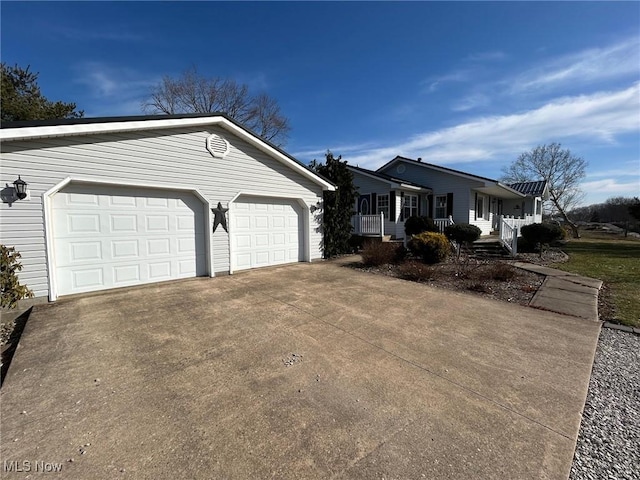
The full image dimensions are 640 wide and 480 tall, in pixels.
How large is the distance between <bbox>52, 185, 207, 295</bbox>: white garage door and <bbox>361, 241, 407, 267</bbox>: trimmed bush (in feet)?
17.0

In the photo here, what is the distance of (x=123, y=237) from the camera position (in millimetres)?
6465

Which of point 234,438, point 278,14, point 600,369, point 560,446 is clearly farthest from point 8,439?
point 278,14

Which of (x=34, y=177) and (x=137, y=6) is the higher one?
(x=137, y=6)

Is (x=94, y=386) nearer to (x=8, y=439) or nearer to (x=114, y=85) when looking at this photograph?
(x=8, y=439)

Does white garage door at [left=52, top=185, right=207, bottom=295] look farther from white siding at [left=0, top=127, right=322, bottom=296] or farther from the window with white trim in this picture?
the window with white trim

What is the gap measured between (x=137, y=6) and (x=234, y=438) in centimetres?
1080

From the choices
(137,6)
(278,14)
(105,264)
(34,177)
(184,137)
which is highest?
(278,14)

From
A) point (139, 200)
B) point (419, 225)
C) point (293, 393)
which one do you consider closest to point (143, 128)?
point (139, 200)

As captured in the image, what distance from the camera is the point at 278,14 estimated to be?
9.48m

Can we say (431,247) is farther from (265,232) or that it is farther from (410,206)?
(410,206)

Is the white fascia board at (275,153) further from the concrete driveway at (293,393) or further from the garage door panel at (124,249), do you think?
the concrete driveway at (293,393)

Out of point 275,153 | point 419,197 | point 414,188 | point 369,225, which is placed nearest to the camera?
point 275,153

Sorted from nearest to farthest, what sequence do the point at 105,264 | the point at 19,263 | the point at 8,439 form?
the point at 8,439, the point at 19,263, the point at 105,264

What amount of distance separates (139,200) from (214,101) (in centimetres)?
1760
